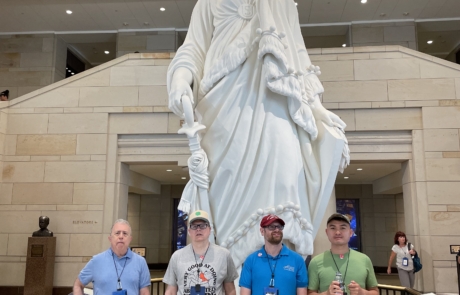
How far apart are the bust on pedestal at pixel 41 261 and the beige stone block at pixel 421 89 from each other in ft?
30.4

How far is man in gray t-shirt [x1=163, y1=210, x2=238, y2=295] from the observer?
2270mm

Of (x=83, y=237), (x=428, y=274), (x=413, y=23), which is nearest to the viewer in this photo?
(x=428, y=274)

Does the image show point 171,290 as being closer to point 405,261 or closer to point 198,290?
point 198,290

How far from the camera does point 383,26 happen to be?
16.5 metres

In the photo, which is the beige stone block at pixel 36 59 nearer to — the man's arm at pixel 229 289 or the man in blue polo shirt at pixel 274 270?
the man's arm at pixel 229 289

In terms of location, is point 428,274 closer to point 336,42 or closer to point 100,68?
point 100,68

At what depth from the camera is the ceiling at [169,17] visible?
50.3 feet

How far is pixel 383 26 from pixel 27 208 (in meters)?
14.1

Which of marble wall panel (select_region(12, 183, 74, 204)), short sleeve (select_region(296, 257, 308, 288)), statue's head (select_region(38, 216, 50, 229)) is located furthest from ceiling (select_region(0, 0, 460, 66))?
short sleeve (select_region(296, 257, 308, 288))

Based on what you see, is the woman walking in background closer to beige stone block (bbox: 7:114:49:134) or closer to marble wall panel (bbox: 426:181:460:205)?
marble wall panel (bbox: 426:181:460:205)

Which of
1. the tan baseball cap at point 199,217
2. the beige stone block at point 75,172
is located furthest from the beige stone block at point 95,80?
the tan baseball cap at point 199,217

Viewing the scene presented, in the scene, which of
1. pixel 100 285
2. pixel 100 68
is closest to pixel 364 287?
pixel 100 285

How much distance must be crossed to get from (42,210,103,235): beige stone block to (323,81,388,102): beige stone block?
6.67 meters

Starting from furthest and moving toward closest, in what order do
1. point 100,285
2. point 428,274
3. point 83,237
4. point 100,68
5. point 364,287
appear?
point 100,68 → point 83,237 → point 428,274 → point 100,285 → point 364,287
